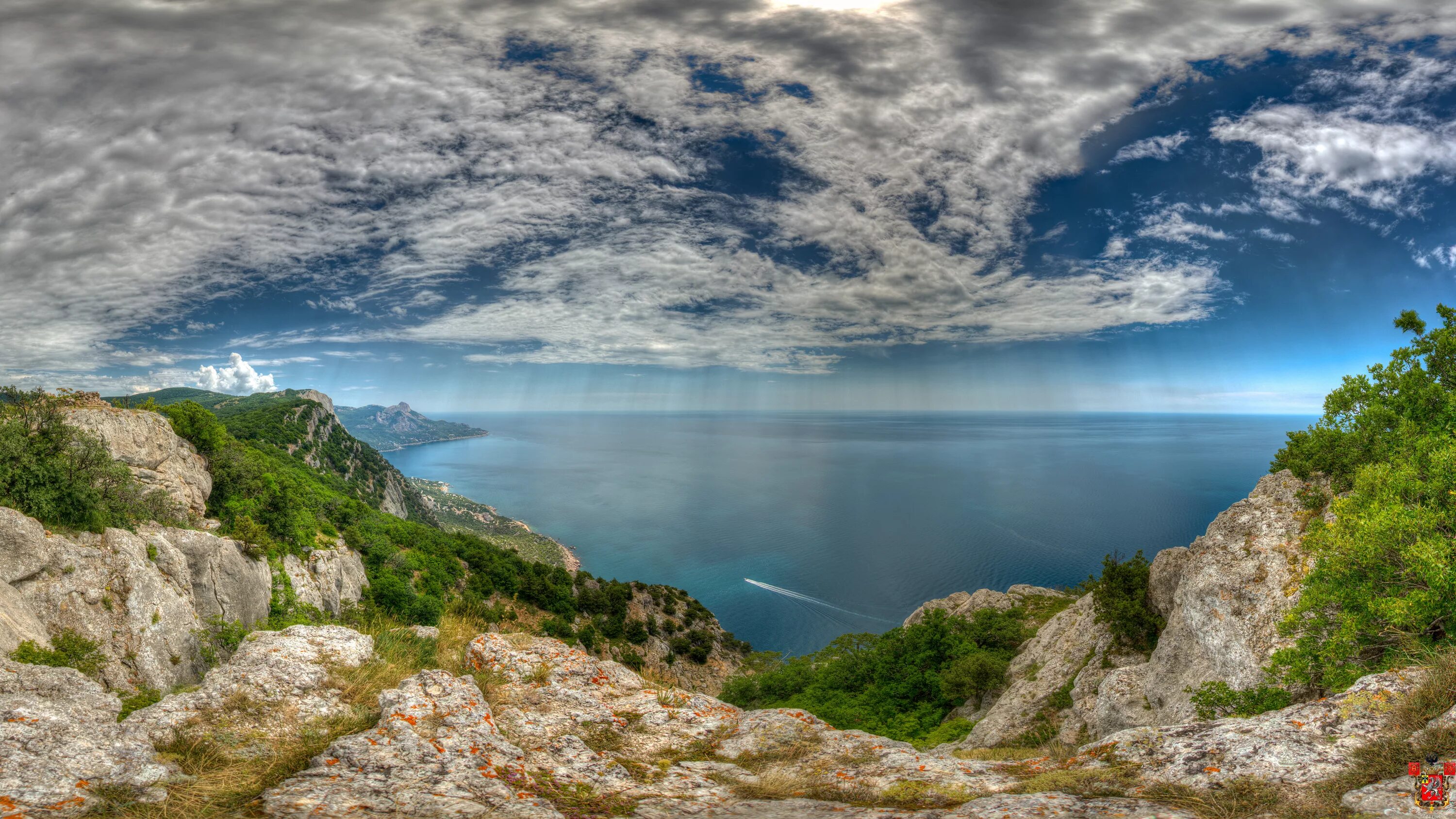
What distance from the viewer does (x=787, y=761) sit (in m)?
7.67

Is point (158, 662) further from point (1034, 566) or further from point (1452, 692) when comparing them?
point (1034, 566)

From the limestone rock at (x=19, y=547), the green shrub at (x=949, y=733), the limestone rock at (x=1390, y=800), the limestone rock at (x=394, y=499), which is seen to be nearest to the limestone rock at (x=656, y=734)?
the limestone rock at (x=1390, y=800)

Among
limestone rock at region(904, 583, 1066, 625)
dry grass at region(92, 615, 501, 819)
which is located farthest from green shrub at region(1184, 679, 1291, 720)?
limestone rock at region(904, 583, 1066, 625)

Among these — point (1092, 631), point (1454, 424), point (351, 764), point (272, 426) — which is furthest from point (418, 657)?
point (272, 426)

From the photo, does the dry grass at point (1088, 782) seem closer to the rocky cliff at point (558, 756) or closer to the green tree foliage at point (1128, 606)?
the rocky cliff at point (558, 756)

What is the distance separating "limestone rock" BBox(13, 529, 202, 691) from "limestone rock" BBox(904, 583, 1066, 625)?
3675 cm

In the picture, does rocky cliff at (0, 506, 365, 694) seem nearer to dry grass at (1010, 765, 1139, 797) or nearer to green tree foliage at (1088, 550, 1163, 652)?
dry grass at (1010, 765, 1139, 797)

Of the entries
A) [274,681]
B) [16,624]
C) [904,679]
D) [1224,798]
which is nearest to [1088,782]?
[1224,798]

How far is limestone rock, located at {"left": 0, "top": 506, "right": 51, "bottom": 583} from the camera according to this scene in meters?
9.52

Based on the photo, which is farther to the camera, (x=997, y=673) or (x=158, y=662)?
(x=997, y=673)

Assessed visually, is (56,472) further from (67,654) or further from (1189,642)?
(1189,642)

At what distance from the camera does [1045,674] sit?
2036cm

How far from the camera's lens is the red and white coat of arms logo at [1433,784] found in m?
4.80

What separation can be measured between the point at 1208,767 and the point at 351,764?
10329mm
